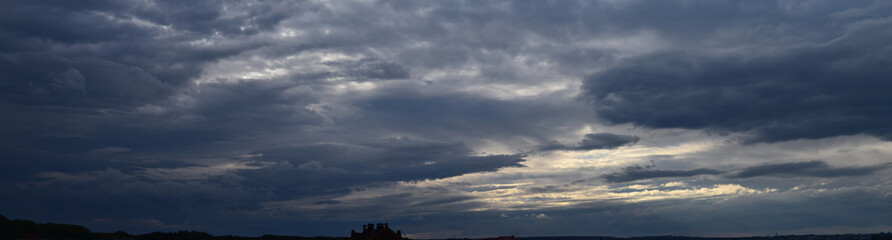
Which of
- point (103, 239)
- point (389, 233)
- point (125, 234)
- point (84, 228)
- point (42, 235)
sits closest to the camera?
point (389, 233)

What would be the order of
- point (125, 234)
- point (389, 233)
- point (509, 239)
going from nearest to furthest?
point (389, 233) < point (509, 239) < point (125, 234)

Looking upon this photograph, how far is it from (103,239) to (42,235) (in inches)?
515

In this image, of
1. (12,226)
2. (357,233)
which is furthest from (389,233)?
(12,226)

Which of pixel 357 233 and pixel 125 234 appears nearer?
pixel 357 233

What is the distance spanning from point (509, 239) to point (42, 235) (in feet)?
339

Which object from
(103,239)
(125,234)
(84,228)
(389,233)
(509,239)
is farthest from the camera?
(125,234)

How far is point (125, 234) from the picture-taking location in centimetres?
Answer: 19138

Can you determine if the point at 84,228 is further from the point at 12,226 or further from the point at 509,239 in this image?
the point at 509,239

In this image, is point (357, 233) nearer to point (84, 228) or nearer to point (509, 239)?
point (509, 239)

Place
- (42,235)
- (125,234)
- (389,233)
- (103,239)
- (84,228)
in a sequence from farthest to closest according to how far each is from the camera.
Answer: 1. (125,234)
2. (84,228)
3. (103,239)
4. (42,235)
5. (389,233)

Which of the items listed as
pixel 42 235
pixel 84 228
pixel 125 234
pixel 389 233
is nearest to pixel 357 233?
pixel 389 233

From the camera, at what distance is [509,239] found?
94438 millimetres

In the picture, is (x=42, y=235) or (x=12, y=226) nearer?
(x=12, y=226)

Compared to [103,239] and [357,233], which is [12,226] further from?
[357,233]
